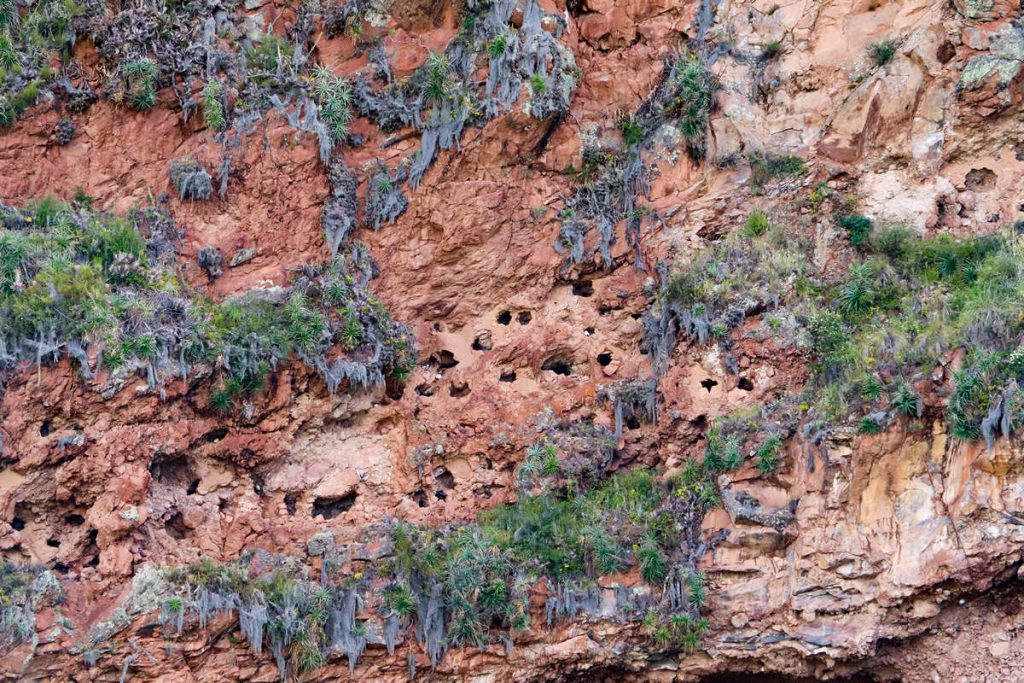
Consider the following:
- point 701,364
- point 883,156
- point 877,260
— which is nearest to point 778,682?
point 701,364

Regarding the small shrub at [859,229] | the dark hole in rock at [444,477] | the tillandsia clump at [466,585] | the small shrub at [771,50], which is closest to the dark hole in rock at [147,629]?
the tillandsia clump at [466,585]

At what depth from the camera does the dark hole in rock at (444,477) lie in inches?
671

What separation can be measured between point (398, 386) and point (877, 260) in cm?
684

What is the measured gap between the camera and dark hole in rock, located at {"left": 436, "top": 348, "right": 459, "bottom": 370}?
17.8 metres

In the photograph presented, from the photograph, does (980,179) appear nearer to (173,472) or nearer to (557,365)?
(557,365)

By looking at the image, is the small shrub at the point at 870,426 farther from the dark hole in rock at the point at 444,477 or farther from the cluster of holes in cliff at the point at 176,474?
the cluster of holes in cliff at the point at 176,474

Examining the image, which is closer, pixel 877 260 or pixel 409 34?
pixel 877 260

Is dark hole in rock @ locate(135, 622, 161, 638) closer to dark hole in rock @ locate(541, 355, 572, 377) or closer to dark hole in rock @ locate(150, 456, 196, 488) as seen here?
dark hole in rock @ locate(150, 456, 196, 488)

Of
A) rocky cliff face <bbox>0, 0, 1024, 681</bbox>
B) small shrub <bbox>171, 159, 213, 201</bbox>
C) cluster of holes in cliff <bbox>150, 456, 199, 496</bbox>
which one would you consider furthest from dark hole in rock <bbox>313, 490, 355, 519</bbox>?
small shrub <bbox>171, 159, 213, 201</bbox>

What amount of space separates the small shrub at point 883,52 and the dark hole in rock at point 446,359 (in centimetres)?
750

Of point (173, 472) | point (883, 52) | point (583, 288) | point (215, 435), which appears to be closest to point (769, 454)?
point (583, 288)

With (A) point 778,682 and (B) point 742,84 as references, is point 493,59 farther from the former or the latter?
(A) point 778,682

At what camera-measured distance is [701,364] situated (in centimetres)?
1698

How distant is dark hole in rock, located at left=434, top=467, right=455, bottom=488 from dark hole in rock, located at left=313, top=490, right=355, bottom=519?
118 cm
